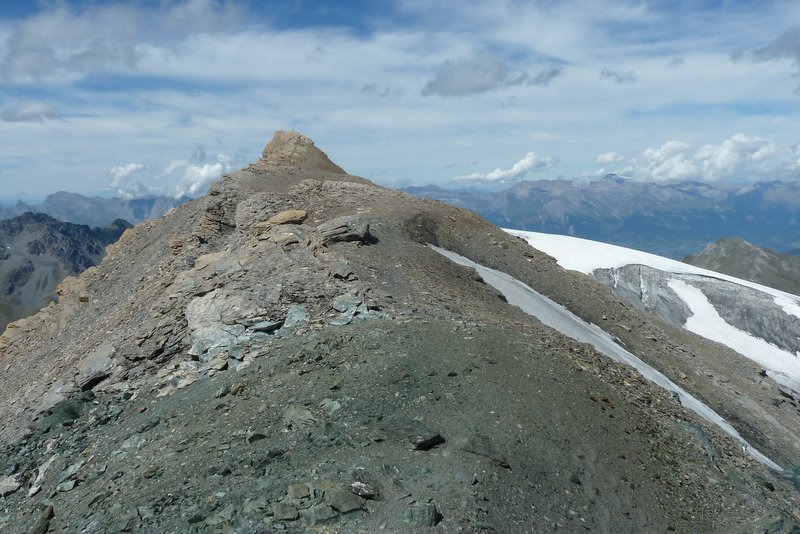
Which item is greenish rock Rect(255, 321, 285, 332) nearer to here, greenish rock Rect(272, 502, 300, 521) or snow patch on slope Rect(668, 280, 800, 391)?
greenish rock Rect(272, 502, 300, 521)

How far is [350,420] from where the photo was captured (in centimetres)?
1141

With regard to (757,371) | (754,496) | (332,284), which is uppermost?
(332,284)

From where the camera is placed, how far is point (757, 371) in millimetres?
32406

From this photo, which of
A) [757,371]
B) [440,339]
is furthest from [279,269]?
[757,371]

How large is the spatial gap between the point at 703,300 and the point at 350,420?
5710cm

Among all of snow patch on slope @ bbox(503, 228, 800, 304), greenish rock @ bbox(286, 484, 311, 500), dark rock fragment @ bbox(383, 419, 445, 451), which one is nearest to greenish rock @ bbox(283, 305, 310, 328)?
dark rock fragment @ bbox(383, 419, 445, 451)

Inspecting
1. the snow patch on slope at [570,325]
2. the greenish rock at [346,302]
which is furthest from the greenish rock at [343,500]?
the snow patch on slope at [570,325]

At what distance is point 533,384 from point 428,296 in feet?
18.0

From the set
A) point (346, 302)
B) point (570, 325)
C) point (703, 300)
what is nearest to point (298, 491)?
point (346, 302)

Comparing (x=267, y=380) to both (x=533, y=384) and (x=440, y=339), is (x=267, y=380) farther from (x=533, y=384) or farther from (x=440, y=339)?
(x=533, y=384)

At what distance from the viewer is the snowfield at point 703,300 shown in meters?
47.7

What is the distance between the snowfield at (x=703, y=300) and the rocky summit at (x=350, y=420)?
26913mm

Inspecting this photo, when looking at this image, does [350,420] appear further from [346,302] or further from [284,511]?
[346,302]

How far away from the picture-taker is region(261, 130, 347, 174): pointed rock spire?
34875mm
